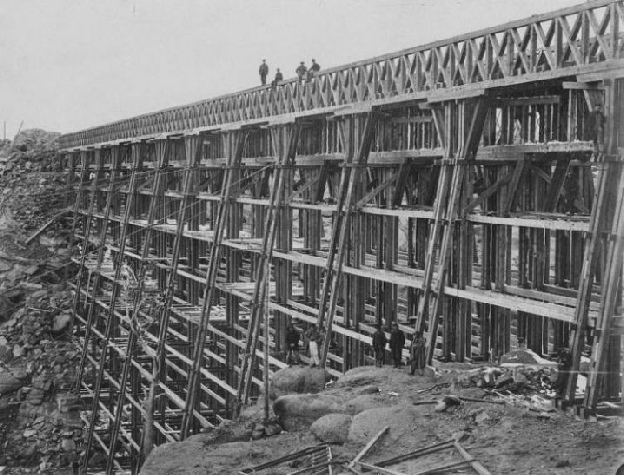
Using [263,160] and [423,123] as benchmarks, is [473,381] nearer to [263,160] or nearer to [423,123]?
[423,123]

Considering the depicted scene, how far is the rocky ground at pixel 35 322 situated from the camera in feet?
102

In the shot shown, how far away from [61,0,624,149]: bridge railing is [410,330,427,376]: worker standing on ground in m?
3.81

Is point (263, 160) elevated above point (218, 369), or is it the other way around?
point (263, 160)

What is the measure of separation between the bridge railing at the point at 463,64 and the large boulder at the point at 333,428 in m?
4.90

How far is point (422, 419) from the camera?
11125 millimetres

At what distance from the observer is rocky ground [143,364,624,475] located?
9.52 meters

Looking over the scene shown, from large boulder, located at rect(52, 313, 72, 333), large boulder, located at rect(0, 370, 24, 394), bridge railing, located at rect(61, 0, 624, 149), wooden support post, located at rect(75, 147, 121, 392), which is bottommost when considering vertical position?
large boulder, located at rect(0, 370, 24, 394)

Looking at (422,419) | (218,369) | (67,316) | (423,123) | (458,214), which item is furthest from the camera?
(67,316)

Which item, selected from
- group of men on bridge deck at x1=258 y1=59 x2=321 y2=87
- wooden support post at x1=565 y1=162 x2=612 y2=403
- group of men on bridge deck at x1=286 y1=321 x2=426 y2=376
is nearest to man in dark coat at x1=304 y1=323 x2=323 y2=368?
group of men on bridge deck at x1=286 y1=321 x2=426 y2=376

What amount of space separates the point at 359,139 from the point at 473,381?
5.83 m

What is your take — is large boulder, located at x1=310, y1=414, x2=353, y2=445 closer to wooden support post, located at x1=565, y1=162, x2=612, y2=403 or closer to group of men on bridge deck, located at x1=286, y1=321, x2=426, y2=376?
group of men on bridge deck, located at x1=286, y1=321, x2=426, y2=376

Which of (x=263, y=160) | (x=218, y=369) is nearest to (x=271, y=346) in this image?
(x=218, y=369)

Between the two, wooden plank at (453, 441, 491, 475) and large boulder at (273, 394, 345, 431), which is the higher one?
wooden plank at (453, 441, 491, 475)

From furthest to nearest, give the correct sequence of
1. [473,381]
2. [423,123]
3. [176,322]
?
[176,322], [423,123], [473,381]
